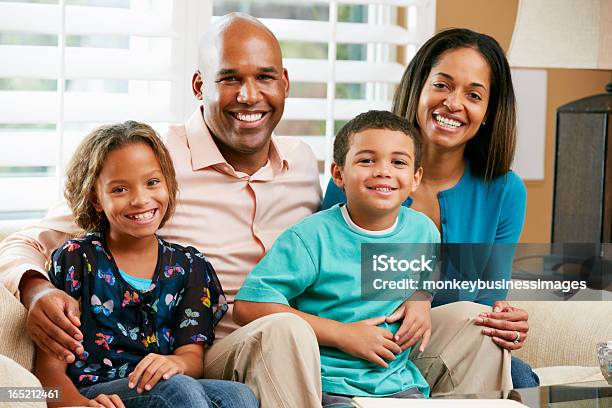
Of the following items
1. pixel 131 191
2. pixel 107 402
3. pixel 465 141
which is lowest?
pixel 107 402

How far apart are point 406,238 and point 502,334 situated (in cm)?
27

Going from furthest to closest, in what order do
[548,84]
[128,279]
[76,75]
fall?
[548,84] → [76,75] → [128,279]

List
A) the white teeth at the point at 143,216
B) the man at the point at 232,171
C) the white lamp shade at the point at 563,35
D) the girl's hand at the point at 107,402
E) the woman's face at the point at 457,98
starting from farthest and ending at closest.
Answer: the white lamp shade at the point at 563,35 < the woman's face at the point at 457,98 < the man at the point at 232,171 < the white teeth at the point at 143,216 < the girl's hand at the point at 107,402

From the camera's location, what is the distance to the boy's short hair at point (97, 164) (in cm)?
188

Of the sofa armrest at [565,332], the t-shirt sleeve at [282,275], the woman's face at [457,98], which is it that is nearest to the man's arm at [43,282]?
the t-shirt sleeve at [282,275]

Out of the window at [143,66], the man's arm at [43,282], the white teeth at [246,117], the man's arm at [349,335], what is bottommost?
the man's arm at [349,335]

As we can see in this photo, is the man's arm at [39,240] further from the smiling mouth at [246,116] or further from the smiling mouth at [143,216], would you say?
the smiling mouth at [246,116]

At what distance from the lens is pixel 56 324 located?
1.71 m

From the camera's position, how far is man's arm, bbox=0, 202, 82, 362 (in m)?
1.71

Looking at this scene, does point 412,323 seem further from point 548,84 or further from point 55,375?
point 548,84

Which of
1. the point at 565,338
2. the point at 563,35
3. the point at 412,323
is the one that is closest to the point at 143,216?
the point at 412,323

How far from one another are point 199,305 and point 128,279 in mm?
149

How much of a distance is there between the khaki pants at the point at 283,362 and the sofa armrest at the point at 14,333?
39 cm

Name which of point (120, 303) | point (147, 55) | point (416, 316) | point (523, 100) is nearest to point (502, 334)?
point (416, 316)
